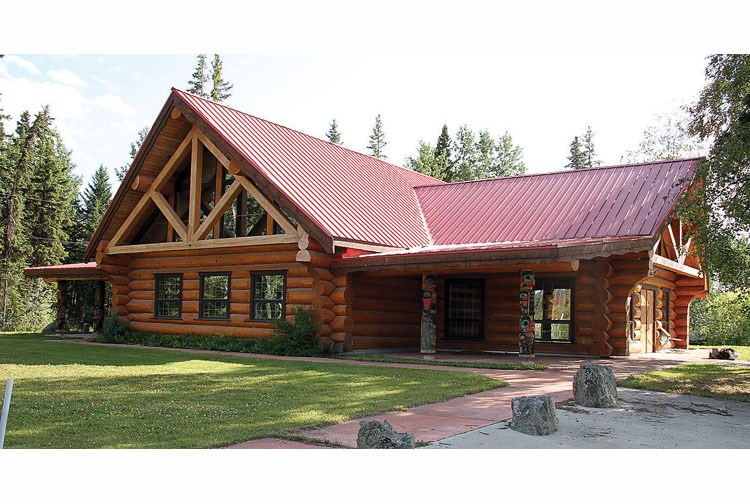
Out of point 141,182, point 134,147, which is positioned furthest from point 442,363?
point 134,147

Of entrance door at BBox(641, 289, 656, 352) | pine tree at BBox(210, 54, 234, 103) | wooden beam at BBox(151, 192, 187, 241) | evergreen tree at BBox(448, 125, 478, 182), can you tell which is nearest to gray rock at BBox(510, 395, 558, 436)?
entrance door at BBox(641, 289, 656, 352)

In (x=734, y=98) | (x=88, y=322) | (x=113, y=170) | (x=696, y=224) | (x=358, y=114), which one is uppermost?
(x=358, y=114)

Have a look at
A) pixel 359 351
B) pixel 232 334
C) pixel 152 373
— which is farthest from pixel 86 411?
pixel 232 334

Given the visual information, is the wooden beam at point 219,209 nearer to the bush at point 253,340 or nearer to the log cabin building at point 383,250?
the log cabin building at point 383,250

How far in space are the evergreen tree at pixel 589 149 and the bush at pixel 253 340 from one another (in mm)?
41519

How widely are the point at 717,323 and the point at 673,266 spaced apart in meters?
10.4

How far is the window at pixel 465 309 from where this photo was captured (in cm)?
1838

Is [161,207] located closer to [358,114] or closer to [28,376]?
[28,376]

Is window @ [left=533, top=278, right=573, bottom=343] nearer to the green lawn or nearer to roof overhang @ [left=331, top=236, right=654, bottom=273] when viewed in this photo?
roof overhang @ [left=331, top=236, right=654, bottom=273]

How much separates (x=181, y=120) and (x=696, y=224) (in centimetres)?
1387

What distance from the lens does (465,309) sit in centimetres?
1862

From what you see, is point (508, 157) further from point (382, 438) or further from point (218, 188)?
point (382, 438)

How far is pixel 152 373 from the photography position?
11.9 m

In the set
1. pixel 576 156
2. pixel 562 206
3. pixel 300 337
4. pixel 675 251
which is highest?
pixel 576 156
